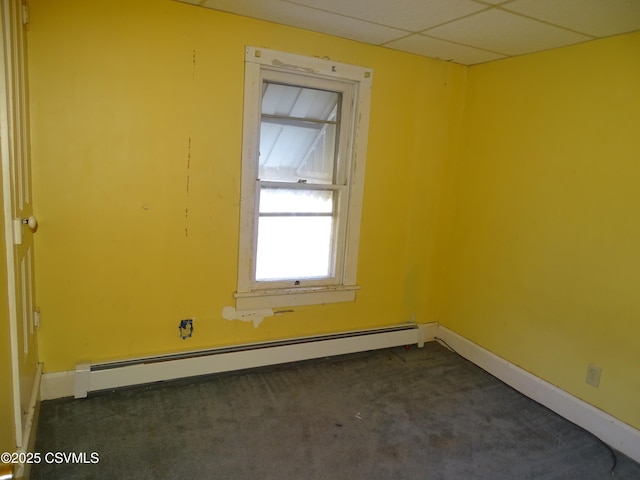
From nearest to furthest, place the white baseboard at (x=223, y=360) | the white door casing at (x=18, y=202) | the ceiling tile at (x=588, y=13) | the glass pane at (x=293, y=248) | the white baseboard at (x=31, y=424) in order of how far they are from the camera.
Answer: the white door casing at (x=18, y=202) < the white baseboard at (x=31, y=424) < the ceiling tile at (x=588, y=13) < the white baseboard at (x=223, y=360) < the glass pane at (x=293, y=248)

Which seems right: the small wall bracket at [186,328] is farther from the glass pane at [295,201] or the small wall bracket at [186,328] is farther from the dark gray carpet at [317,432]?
the glass pane at [295,201]

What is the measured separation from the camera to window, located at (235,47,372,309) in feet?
9.45

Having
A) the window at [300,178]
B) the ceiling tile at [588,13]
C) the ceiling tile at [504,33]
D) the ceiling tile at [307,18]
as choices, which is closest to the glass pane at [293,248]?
the window at [300,178]

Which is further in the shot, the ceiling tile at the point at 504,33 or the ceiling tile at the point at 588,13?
the ceiling tile at the point at 504,33

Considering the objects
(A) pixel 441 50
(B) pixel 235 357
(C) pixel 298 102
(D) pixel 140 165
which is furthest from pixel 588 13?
(B) pixel 235 357

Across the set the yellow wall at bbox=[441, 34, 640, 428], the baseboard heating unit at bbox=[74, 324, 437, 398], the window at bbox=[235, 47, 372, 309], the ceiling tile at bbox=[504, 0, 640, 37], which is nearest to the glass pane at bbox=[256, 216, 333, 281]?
the window at bbox=[235, 47, 372, 309]

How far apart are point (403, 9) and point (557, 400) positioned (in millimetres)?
2544

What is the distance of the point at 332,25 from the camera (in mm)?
2713

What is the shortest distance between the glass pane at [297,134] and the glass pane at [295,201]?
0.09m

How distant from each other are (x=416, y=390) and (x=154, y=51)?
8.82 feet

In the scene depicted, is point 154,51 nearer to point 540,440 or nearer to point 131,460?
point 131,460

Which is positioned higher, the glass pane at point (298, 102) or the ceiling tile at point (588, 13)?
the ceiling tile at point (588, 13)

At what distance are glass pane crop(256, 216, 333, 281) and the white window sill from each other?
12 cm

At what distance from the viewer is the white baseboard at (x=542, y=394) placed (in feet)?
7.99
